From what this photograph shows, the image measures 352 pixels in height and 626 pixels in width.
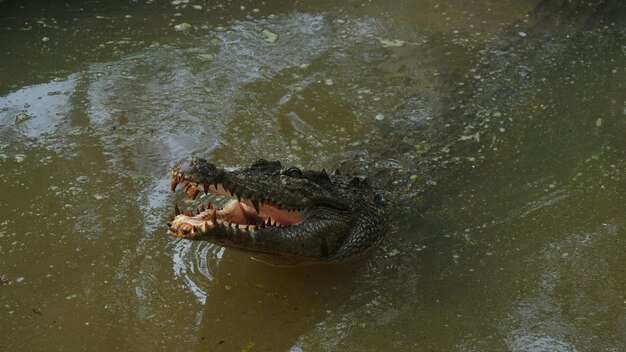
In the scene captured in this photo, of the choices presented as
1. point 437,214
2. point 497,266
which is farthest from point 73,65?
point 497,266

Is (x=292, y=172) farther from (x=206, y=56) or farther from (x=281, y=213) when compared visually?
(x=206, y=56)

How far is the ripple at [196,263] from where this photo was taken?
4.69 meters

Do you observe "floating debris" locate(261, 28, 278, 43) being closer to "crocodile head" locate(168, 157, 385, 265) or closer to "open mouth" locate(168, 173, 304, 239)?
"crocodile head" locate(168, 157, 385, 265)

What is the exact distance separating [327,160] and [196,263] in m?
1.56

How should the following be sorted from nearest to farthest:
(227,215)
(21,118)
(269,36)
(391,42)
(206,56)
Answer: (227,215), (21,118), (206,56), (391,42), (269,36)

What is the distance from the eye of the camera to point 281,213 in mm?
4934

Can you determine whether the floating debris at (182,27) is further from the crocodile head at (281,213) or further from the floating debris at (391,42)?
the crocodile head at (281,213)

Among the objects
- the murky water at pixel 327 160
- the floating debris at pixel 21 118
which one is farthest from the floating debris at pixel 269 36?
the floating debris at pixel 21 118

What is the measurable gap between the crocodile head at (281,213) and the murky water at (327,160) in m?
0.18

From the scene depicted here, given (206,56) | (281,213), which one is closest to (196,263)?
(281,213)

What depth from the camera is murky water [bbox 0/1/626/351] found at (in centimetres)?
441

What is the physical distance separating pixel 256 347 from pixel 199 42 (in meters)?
4.54

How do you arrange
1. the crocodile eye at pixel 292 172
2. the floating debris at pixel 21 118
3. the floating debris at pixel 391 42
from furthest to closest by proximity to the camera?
the floating debris at pixel 391 42
the floating debris at pixel 21 118
the crocodile eye at pixel 292 172

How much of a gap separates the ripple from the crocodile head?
1.13ft
